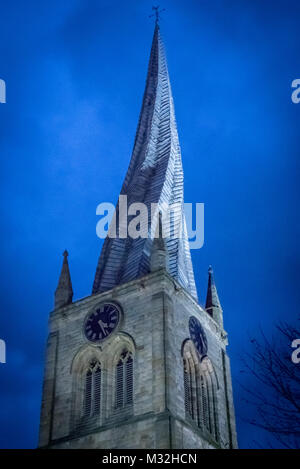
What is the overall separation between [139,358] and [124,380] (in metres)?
1.50

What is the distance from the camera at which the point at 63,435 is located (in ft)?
142

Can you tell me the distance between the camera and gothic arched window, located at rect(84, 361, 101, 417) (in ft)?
143

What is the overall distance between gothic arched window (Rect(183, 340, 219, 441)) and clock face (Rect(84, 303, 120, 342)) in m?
4.33

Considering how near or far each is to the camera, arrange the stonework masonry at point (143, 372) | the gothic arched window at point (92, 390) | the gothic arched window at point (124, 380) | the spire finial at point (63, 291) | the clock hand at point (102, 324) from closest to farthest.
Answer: the stonework masonry at point (143, 372) < the gothic arched window at point (124, 380) < the gothic arched window at point (92, 390) < the clock hand at point (102, 324) < the spire finial at point (63, 291)

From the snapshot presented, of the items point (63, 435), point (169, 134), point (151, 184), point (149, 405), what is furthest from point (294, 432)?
point (169, 134)

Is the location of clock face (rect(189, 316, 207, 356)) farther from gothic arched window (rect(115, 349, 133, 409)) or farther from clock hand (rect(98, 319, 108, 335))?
clock hand (rect(98, 319, 108, 335))

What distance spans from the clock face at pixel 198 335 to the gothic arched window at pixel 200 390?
0.49m

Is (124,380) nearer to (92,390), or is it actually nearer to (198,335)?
(92,390)

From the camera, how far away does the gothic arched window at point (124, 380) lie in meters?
42.7

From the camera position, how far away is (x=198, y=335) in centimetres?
4666

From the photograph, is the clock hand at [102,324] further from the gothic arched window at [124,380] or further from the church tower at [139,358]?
the gothic arched window at [124,380]

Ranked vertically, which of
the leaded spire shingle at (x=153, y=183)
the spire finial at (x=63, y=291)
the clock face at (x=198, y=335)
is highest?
the leaded spire shingle at (x=153, y=183)

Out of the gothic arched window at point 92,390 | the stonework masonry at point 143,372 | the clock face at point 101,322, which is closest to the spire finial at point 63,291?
the stonework masonry at point 143,372

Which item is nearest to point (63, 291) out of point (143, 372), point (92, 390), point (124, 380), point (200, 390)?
point (92, 390)
